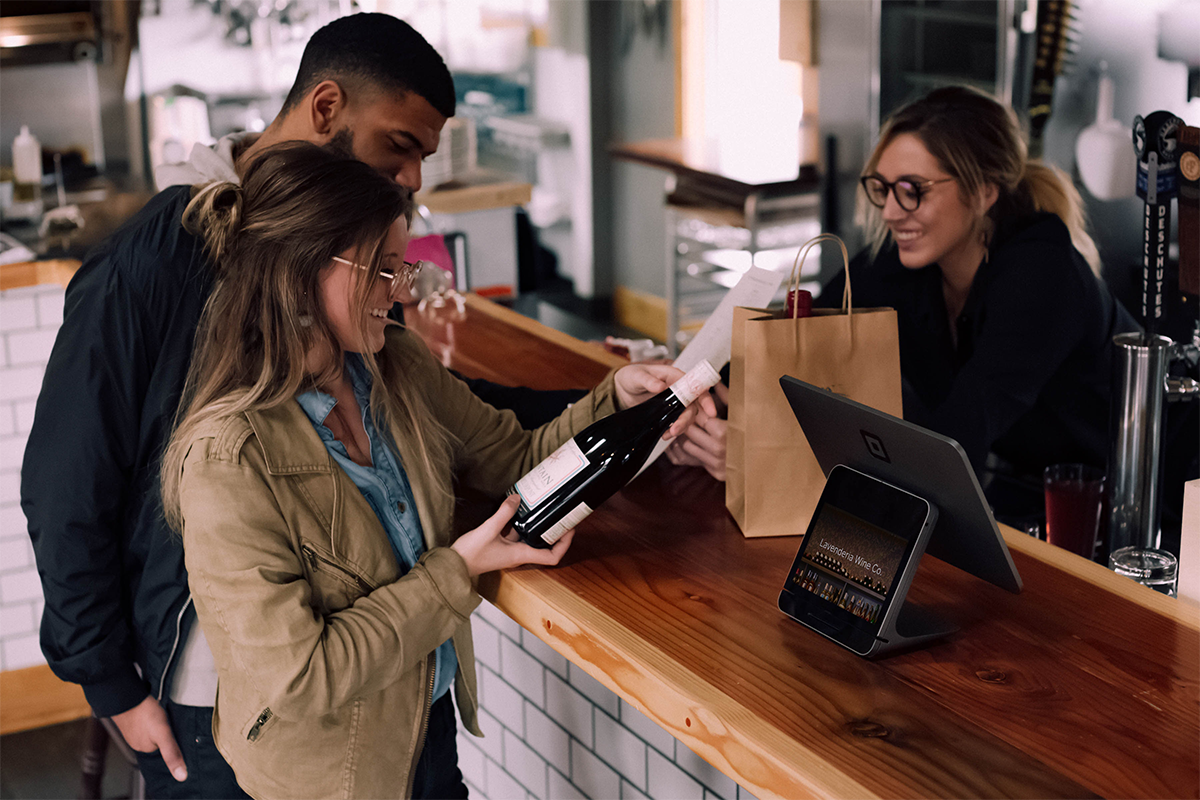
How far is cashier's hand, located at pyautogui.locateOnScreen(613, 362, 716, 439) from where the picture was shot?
5.30 feet

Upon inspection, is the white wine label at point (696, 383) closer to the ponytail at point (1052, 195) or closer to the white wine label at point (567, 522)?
the white wine label at point (567, 522)

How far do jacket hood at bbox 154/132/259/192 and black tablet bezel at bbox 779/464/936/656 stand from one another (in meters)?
1.08

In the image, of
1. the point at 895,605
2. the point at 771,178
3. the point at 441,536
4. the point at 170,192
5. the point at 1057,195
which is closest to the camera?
the point at 895,605

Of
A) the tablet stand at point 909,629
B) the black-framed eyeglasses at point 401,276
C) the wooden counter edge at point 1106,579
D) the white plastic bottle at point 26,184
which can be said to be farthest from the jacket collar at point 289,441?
the white plastic bottle at point 26,184

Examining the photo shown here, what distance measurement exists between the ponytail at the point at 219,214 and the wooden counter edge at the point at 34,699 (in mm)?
2635

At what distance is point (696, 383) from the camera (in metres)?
1.48

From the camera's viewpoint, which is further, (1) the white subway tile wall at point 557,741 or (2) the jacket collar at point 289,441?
(1) the white subway tile wall at point 557,741

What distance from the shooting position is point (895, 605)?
127cm

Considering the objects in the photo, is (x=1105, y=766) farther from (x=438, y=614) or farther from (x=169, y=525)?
(x=169, y=525)

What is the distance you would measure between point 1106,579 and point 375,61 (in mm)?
1405

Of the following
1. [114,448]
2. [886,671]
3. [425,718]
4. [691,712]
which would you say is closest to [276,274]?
[114,448]

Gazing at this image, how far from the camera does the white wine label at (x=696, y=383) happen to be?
1.47 m

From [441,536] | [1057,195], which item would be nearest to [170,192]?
[441,536]

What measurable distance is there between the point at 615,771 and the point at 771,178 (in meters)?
4.16
